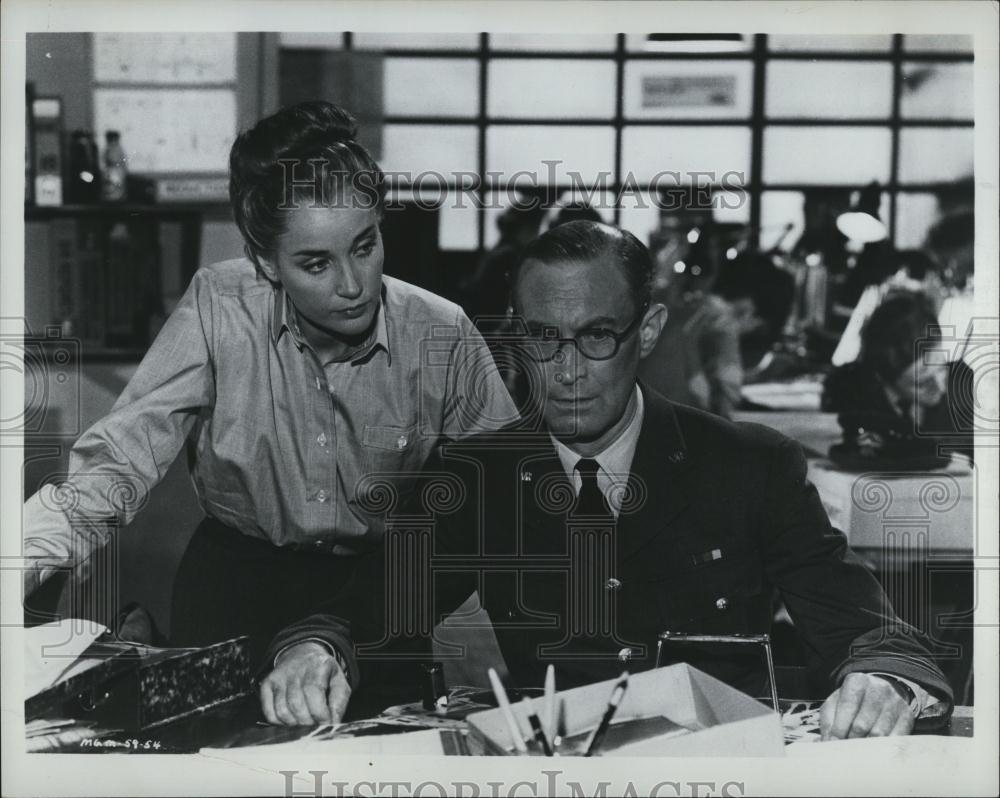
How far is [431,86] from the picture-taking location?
170 centimetres

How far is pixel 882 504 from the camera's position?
5.67 feet

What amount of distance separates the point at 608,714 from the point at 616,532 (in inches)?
11.2

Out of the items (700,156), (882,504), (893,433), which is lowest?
(882,504)

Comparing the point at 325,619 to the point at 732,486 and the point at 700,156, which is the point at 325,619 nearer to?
the point at 732,486

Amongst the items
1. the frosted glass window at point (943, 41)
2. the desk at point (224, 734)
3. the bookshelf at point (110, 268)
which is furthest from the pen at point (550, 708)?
the frosted glass window at point (943, 41)

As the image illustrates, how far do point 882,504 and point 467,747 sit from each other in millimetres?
767

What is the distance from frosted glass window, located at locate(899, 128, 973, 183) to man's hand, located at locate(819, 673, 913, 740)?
0.80 m

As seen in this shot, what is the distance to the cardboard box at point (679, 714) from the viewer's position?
160 centimetres

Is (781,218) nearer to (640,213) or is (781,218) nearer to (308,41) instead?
(640,213)

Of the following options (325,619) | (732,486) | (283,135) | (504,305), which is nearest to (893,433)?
(732,486)

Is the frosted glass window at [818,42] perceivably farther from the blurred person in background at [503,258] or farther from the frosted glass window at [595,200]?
the blurred person in background at [503,258]

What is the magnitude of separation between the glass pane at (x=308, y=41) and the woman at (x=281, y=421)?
0.26 m

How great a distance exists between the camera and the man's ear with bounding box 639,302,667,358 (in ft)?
5.56

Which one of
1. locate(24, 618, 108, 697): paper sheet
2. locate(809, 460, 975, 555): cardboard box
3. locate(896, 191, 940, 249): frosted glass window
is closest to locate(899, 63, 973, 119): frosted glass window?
locate(896, 191, 940, 249): frosted glass window
